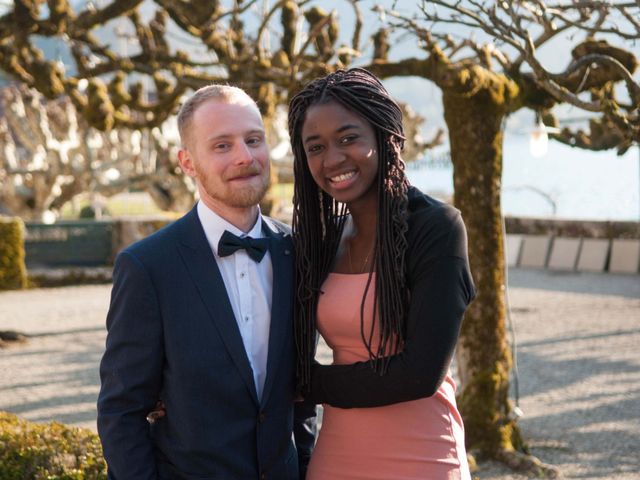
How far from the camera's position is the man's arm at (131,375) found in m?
2.71

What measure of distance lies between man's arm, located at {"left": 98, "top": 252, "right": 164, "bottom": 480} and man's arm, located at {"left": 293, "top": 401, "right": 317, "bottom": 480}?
1.99 feet

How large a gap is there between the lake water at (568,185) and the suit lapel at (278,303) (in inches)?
169

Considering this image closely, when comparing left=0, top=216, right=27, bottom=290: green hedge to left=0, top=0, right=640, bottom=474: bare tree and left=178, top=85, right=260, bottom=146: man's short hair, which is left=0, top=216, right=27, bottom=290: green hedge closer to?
left=0, top=0, right=640, bottom=474: bare tree

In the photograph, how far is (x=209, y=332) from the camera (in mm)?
2781

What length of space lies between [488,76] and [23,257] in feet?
47.1

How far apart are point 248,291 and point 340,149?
0.55 m

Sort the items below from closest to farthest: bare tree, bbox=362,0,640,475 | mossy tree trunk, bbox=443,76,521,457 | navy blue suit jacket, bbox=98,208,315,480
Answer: navy blue suit jacket, bbox=98,208,315,480, bare tree, bbox=362,0,640,475, mossy tree trunk, bbox=443,76,521,457

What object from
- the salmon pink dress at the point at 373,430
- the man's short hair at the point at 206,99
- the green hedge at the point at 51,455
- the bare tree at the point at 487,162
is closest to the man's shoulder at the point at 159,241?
the man's short hair at the point at 206,99

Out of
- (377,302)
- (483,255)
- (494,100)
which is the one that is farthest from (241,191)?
(483,255)

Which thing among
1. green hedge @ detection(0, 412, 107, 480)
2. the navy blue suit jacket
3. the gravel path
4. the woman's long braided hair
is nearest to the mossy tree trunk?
the gravel path

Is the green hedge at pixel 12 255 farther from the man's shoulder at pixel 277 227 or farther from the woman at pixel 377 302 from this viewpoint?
the woman at pixel 377 302

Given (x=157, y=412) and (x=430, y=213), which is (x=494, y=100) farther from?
(x=157, y=412)

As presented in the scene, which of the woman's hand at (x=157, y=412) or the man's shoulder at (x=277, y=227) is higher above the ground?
the man's shoulder at (x=277, y=227)

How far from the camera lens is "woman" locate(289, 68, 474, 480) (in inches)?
105
